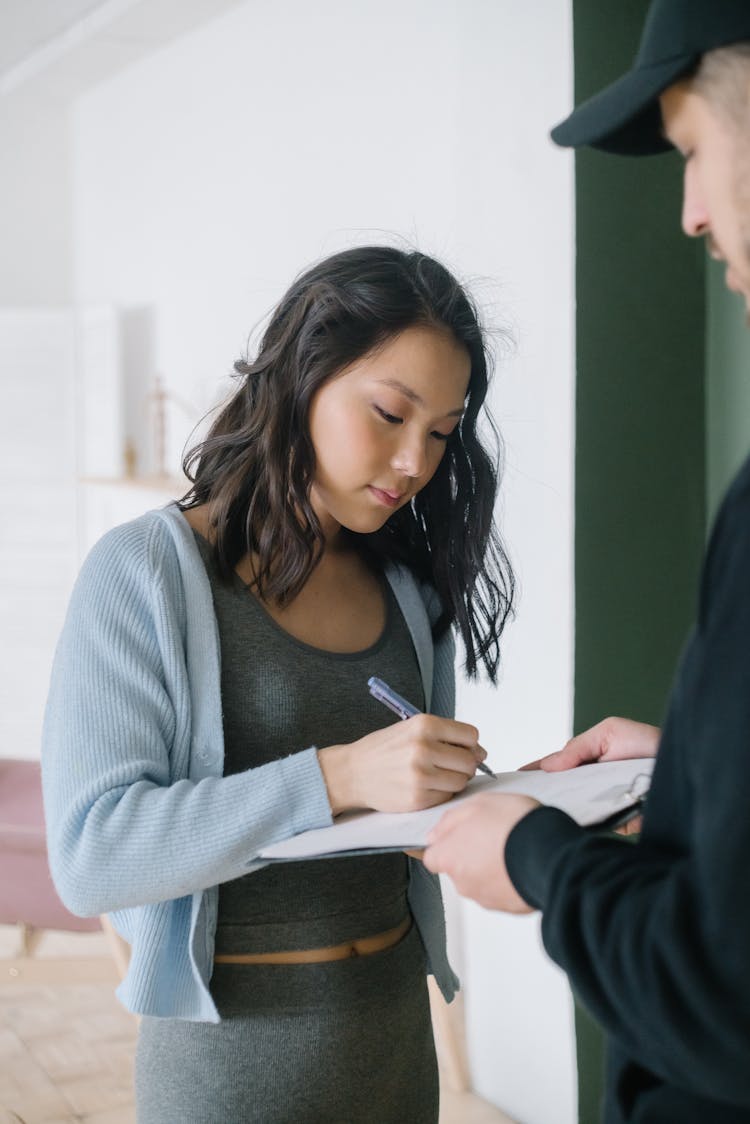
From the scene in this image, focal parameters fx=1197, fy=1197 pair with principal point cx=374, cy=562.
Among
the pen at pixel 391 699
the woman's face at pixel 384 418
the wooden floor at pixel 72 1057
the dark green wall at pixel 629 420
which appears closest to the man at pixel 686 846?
the pen at pixel 391 699

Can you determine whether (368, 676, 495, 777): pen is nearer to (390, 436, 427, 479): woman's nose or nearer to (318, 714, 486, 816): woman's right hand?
(318, 714, 486, 816): woman's right hand

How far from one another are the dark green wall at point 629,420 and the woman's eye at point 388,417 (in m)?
0.98

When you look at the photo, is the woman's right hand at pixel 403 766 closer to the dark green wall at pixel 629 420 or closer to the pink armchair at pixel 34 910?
the dark green wall at pixel 629 420

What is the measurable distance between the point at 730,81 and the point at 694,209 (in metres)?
0.08

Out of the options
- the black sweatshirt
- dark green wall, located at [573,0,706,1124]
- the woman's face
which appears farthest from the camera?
dark green wall, located at [573,0,706,1124]

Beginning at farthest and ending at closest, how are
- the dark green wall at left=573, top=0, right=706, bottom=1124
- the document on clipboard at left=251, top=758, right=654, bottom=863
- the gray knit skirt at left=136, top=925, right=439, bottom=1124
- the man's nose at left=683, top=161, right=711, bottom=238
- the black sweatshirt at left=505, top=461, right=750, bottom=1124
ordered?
the dark green wall at left=573, top=0, right=706, bottom=1124 → the gray knit skirt at left=136, top=925, right=439, bottom=1124 → the document on clipboard at left=251, top=758, right=654, bottom=863 → the man's nose at left=683, top=161, right=711, bottom=238 → the black sweatshirt at left=505, top=461, right=750, bottom=1124

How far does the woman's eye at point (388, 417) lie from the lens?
133cm

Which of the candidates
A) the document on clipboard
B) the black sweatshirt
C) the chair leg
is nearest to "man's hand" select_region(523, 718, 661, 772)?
the document on clipboard

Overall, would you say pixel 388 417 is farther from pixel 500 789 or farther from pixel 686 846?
pixel 686 846

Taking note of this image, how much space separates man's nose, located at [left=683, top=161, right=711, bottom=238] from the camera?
764 mm

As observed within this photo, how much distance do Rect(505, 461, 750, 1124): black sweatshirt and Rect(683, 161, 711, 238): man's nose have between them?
18cm

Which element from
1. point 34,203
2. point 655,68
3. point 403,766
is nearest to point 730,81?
point 655,68

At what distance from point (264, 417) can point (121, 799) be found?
0.48 metres

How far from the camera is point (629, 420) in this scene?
231 cm
